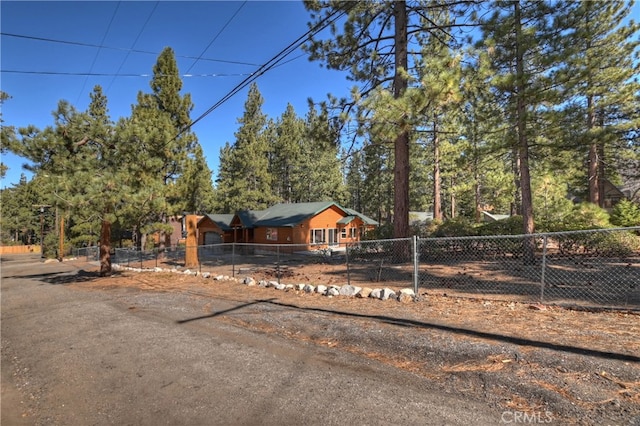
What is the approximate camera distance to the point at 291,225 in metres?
27.3

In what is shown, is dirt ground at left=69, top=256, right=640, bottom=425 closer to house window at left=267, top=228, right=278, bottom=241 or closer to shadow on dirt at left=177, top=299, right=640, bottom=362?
shadow on dirt at left=177, top=299, right=640, bottom=362

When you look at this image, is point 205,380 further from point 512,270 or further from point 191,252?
point 191,252

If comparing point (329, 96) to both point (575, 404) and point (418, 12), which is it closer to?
point (418, 12)

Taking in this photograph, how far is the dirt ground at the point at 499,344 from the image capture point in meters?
3.08

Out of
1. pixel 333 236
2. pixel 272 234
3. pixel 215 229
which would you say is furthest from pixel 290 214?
pixel 215 229

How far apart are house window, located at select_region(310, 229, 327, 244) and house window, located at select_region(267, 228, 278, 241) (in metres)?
2.95

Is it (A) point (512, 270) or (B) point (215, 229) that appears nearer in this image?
(A) point (512, 270)

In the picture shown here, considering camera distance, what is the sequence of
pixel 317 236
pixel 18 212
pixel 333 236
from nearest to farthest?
pixel 317 236 < pixel 333 236 < pixel 18 212

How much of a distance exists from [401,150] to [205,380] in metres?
11.2

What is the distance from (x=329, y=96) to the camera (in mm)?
12773

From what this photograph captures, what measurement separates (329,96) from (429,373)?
35.4ft

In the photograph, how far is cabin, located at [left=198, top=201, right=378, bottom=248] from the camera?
2820 cm

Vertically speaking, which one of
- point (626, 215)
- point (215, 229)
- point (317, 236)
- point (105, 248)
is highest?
point (626, 215)

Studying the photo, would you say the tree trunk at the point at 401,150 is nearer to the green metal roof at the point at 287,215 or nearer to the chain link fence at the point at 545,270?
the chain link fence at the point at 545,270
